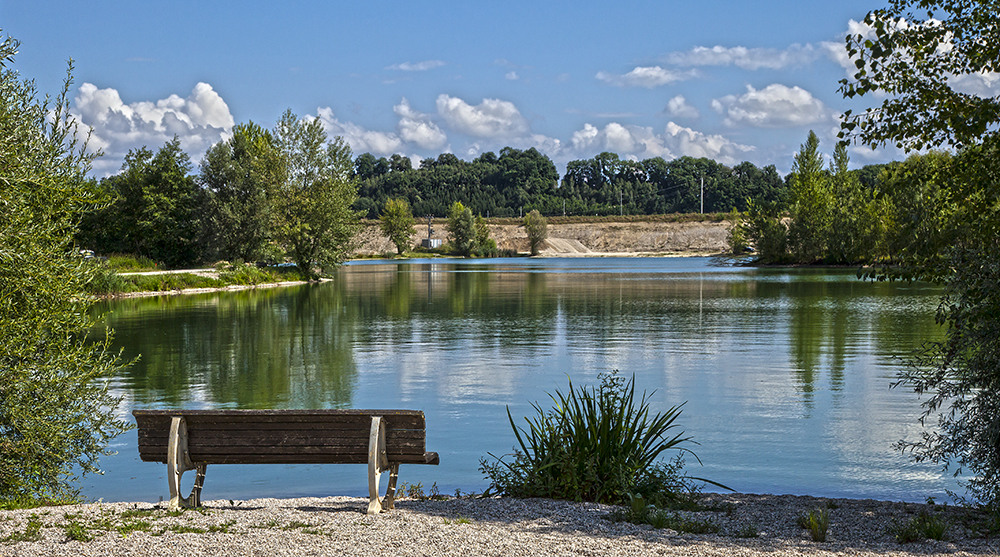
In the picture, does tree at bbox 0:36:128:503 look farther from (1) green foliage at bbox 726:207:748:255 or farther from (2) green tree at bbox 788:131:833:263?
(1) green foliage at bbox 726:207:748:255

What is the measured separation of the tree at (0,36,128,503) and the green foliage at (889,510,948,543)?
23.6 ft

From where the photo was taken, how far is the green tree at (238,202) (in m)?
51.3

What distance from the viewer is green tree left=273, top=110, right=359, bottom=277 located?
5550cm

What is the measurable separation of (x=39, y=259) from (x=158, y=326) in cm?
1870

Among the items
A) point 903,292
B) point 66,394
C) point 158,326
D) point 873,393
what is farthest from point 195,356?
point 903,292

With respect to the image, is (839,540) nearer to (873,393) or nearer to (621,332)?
(873,393)

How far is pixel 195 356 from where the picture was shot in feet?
62.3

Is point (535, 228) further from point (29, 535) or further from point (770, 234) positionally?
point (29, 535)

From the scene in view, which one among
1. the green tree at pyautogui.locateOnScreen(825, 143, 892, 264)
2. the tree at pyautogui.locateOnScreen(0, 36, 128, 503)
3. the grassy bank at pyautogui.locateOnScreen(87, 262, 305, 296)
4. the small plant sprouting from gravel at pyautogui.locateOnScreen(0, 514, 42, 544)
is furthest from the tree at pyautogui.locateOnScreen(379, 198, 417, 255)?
the small plant sprouting from gravel at pyautogui.locateOnScreen(0, 514, 42, 544)

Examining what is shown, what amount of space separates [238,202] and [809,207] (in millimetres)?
52699

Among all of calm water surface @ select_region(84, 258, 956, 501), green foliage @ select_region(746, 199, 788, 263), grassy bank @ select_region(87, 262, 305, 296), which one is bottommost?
calm water surface @ select_region(84, 258, 956, 501)

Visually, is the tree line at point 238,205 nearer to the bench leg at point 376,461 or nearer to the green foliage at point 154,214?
the green foliage at point 154,214

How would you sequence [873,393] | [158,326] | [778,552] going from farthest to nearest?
[158,326] < [873,393] < [778,552]

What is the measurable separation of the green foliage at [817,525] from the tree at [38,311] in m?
6.60
